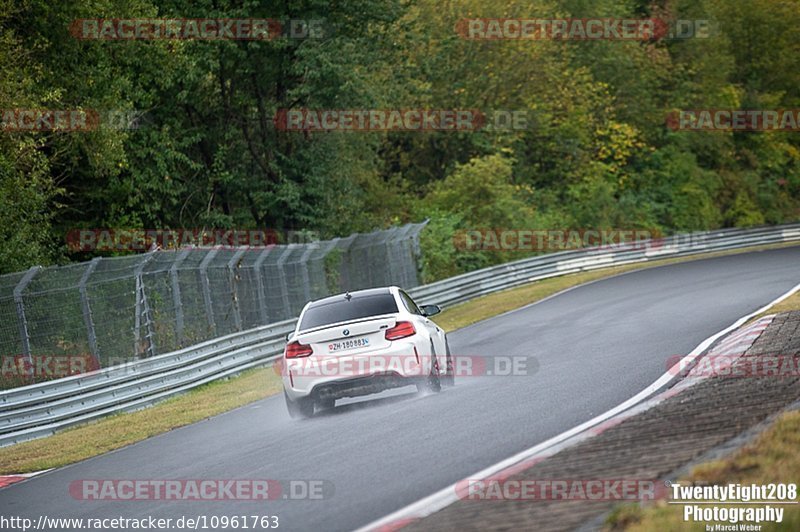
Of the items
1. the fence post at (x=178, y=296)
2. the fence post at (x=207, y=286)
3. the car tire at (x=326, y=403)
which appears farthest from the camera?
the fence post at (x=207, y=286)

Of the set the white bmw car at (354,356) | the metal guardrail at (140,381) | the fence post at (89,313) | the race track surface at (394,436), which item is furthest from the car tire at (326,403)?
the fence post at (89,313)

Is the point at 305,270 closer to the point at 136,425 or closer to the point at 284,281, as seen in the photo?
the point at 284,281

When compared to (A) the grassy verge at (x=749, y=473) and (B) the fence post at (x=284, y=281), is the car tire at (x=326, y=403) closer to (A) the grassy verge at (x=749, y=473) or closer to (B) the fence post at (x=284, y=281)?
(A) the grassy verge at (x=749, y=473)

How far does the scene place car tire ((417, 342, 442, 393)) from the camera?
14398 mm

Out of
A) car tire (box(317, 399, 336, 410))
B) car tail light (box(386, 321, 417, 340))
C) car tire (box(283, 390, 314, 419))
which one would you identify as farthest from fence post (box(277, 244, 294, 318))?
car tail light (box(386, 321, 417, 340))

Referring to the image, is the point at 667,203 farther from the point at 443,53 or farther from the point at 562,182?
the point at 443,53

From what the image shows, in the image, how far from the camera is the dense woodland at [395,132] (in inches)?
1093

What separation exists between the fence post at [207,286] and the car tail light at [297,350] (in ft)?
28.4

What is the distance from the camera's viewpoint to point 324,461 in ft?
34.2

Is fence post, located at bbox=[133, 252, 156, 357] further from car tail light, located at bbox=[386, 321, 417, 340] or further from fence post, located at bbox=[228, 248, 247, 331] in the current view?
car tail light, located at bbox=[386, 321, 417, 340]

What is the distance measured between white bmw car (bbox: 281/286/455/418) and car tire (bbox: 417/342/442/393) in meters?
0.01

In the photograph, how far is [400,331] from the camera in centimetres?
1405

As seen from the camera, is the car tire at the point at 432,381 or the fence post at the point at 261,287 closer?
the car tire at the point at 432,381

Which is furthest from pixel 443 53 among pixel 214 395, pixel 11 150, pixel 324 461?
pixel 324 461
